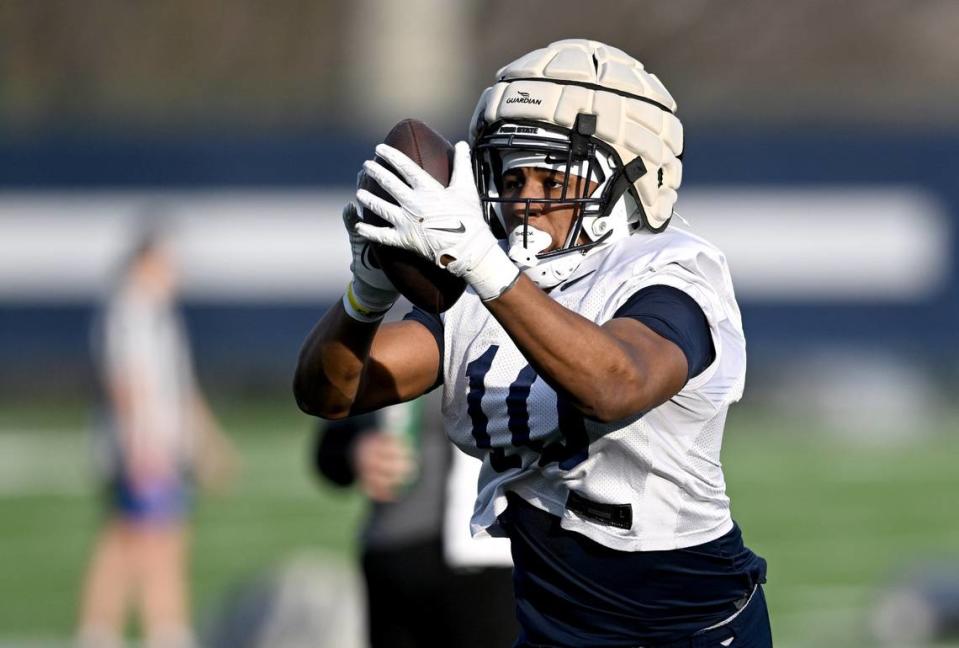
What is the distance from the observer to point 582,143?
2885 millimetres

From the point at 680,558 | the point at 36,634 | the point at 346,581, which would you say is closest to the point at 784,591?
the point at 346,581

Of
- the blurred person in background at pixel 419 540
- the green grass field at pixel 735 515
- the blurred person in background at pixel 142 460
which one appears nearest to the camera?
the blurred person in background at pixel 419 540

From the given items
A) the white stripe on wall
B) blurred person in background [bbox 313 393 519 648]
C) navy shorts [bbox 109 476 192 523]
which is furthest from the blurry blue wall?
blurred person in background [bbox 313 393 519 648]

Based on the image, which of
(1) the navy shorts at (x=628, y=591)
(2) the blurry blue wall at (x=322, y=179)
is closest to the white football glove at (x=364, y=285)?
(1) the navy shorts at (x=628, y=591)

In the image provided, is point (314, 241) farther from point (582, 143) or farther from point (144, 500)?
point (582, 143)

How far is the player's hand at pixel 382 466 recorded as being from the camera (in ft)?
14.1

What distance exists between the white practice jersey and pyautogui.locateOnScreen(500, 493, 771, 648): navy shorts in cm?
3

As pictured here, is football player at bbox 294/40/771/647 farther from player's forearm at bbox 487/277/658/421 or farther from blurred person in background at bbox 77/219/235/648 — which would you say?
blurred person in background at bbox 77/219/235/648

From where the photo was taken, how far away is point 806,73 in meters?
21.8

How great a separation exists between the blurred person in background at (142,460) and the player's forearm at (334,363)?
4.27 m

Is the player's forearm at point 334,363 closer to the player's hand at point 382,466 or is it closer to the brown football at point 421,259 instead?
the brown football at point 421,259

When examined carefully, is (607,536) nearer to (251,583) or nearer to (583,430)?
(583,430)

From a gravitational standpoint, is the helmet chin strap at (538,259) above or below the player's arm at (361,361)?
above

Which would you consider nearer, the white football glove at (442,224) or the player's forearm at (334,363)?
the white football glove at (442,224)
